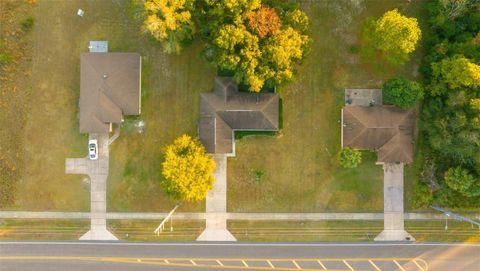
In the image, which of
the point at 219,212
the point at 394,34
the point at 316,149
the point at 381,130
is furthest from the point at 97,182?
the point at 394,34

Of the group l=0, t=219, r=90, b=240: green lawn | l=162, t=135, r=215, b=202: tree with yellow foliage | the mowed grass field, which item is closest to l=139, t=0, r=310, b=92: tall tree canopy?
the mowed grass field

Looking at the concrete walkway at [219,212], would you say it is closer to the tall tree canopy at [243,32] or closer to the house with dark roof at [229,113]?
the house with dark roof at [229,113]

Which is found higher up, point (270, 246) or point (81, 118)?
point (81, 118)

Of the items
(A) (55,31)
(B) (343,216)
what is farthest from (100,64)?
(B) (343,216)

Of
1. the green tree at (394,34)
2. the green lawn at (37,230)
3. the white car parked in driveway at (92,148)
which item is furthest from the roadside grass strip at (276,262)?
the green tree at (394,34)

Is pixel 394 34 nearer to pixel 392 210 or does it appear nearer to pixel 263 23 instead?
pixel 263 23

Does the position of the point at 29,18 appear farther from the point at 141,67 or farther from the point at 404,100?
the point at 404,100
